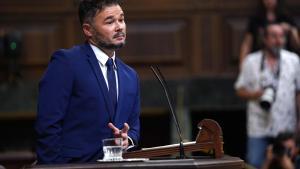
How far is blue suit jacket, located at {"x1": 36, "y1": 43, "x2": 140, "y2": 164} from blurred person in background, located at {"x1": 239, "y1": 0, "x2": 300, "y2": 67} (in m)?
4.87

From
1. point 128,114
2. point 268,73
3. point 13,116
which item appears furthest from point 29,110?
point 128,114

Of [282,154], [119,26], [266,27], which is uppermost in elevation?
[266,27]

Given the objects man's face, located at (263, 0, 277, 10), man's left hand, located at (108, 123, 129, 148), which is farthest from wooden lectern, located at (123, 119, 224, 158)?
man's face, located at (263, 0, 277, 10)

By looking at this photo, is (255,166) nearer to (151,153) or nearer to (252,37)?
(252,37)

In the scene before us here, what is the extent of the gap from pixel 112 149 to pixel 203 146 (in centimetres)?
41

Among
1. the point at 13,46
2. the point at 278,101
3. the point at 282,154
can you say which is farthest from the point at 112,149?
the point at 13,46

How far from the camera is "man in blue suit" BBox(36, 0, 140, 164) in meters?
4.40

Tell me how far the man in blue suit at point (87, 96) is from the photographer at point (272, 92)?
418cm

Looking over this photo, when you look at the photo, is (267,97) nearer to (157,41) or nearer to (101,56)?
(157,41)

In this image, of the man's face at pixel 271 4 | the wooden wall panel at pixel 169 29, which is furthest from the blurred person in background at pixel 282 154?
the wooden wall panel at pixel 169 29

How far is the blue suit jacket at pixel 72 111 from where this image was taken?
4.39 metres

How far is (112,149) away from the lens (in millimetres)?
4137

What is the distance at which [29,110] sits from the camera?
9914 mm

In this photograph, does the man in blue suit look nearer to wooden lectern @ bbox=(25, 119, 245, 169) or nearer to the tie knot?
the tie knot
